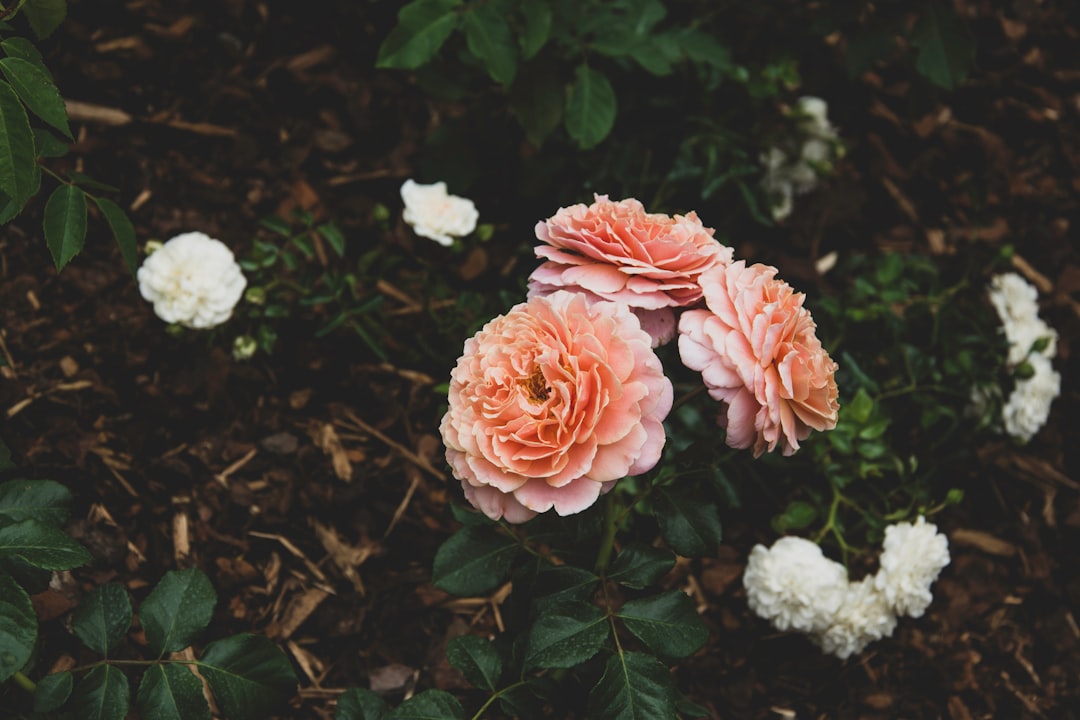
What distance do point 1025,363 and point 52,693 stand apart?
192 cm

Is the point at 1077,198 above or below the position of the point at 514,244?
above

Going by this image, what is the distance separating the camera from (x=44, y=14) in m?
1.12

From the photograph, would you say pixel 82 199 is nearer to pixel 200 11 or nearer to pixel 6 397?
pixel 6 397

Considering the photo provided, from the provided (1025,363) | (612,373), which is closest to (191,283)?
(612,373)

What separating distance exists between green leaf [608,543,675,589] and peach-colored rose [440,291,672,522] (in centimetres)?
22

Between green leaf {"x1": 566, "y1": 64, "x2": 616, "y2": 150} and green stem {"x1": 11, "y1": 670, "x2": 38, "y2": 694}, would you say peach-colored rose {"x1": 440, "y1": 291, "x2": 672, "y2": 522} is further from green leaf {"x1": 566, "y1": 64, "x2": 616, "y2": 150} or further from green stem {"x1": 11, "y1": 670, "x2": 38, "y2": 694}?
green leaf {"x1": 566, "y1": 64, "x2": 616, "y2": 150}

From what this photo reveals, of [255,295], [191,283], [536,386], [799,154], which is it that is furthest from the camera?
[799,154]

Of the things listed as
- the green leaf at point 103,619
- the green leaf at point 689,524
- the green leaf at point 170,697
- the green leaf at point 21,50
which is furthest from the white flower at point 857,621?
the green leaf at point 21,50

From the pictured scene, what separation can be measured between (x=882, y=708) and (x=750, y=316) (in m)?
1.13

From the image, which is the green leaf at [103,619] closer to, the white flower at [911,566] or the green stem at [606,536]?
the green stem at [606,536]

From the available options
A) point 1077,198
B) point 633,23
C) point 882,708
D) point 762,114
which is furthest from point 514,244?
point 1077,198

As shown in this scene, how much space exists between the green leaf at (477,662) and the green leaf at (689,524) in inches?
11.9

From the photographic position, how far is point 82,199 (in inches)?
48.9

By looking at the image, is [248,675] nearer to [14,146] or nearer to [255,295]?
[14,146]
